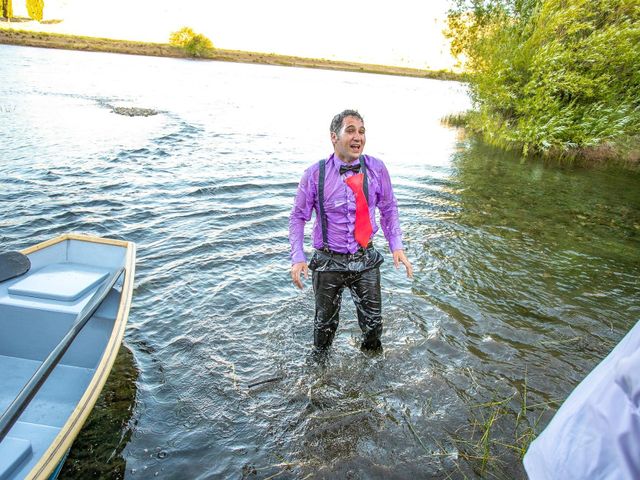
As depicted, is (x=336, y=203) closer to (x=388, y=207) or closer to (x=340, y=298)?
(x=388, y=207)

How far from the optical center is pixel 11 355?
14.4ft

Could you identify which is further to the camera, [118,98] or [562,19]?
[118,98]

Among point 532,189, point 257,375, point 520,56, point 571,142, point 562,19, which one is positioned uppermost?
point 562,19

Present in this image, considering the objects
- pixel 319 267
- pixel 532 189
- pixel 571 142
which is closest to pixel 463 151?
pixel 571 142

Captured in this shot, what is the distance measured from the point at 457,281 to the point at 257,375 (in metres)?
4.00

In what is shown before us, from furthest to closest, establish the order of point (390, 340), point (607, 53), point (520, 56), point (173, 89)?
1. point (173, 89)
2. point (520, 56)
3. point (607, 53)
4. point (390, 340)

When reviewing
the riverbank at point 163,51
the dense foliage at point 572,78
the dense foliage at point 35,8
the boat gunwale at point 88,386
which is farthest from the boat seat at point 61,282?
the dense foliage at point 35,8

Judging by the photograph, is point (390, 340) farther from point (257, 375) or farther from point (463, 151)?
point (463, 151)

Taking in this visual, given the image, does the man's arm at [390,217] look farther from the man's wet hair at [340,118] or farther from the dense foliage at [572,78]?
the dense foliage at [572,78]

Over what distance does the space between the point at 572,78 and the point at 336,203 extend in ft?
50.5

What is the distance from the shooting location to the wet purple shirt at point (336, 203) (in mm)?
3893

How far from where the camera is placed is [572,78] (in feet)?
49.0

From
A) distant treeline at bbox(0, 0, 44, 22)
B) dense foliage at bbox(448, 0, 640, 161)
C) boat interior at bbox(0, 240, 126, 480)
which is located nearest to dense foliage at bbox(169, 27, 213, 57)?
distant treeline at bbox(0, 0, 44, 22)

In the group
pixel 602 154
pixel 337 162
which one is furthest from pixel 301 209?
pixel 602 154
